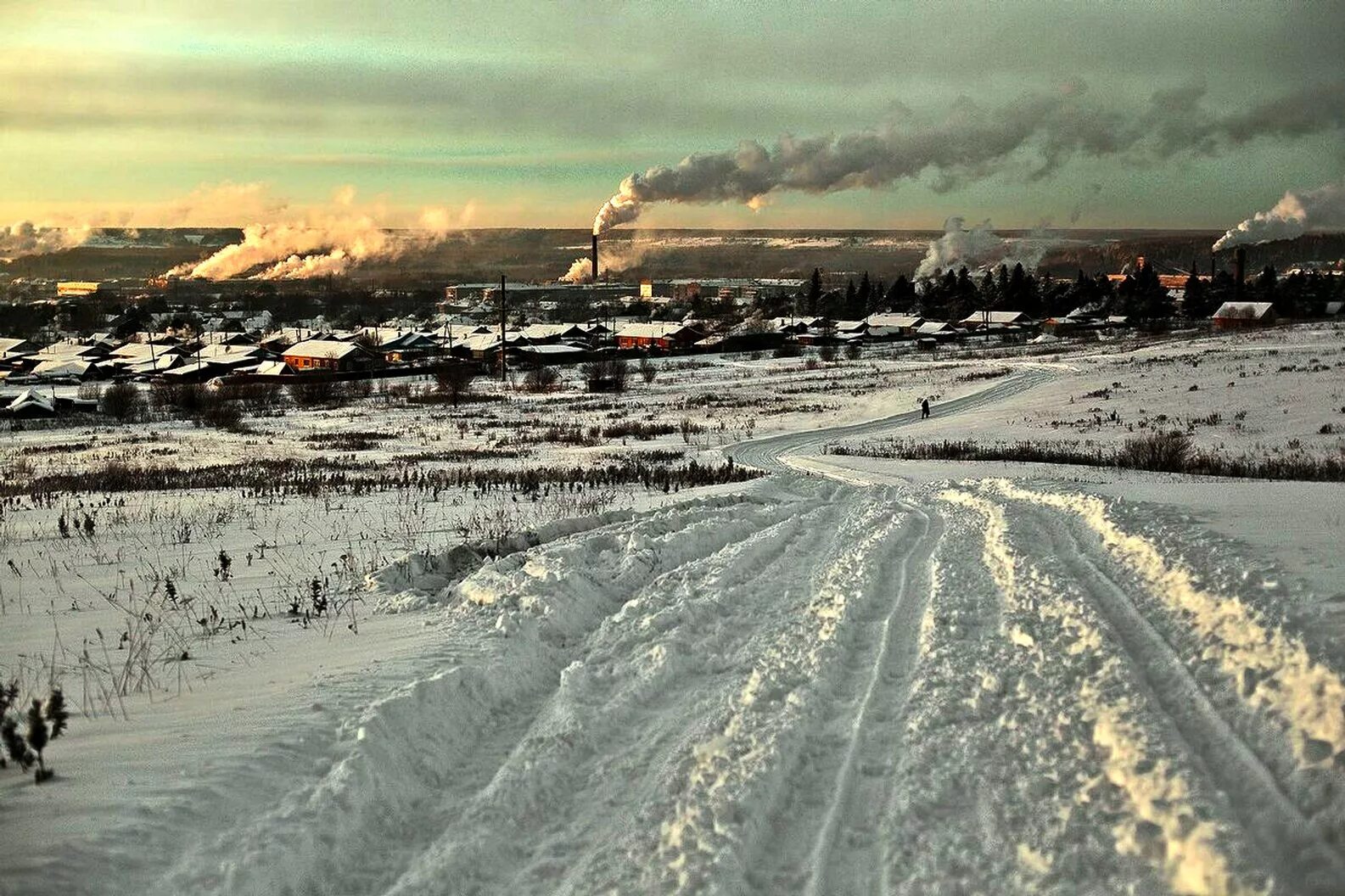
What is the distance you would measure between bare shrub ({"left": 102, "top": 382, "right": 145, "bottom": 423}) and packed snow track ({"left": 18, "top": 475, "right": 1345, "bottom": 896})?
175 feet

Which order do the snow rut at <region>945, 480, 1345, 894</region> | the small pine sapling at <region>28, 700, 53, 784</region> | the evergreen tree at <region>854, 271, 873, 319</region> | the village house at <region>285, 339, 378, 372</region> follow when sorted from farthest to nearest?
the evergreen tree at <region>854, 271, 873, 319</region>, the village house at <region>285, 339, 378, 372</region>, the small pine sapling at <region>28, 700, 53, 784</region>, the snow rut at <region>945, 480, 1345, 894</region>

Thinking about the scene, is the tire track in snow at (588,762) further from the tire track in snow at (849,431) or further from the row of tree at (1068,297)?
the row of tree at (1068,297)

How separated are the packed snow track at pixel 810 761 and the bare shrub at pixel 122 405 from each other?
53.2 metres


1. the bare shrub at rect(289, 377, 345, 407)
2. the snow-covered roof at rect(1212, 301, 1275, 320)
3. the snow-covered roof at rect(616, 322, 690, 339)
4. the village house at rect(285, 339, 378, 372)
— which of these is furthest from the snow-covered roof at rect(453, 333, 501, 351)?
the snow-covered roof at rect(1212, 301, 1275, 320)

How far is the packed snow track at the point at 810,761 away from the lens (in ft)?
13.2

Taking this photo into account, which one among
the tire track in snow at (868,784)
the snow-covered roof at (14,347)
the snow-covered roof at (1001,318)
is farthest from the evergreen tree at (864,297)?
the tire track in snow at (868,784)

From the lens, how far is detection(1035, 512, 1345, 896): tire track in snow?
3.69m

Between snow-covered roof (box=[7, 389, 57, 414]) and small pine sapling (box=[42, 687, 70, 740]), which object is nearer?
small pine sapling (box=[42, 687, 70, 740])

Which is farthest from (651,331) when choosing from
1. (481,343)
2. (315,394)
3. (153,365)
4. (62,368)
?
(62,368)

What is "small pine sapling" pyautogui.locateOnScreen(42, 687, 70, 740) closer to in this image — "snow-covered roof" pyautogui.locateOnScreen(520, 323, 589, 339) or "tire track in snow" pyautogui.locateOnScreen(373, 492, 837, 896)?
"tire track in snow" pyautogui.locateOnScreen(373, 492, 837, 896)

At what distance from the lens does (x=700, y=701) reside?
235 inches

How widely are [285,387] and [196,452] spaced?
35630 mm

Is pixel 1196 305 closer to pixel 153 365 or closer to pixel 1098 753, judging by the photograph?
pixel 153 365

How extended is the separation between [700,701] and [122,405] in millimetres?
56950
